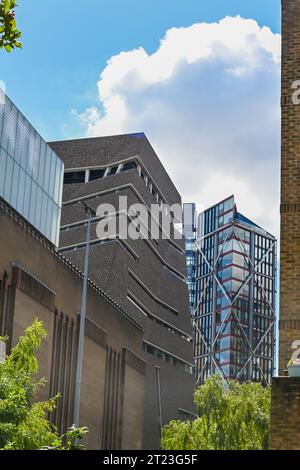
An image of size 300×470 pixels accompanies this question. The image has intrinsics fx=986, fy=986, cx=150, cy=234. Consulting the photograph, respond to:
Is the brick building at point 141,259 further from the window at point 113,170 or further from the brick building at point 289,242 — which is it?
the brick building at point 289,242

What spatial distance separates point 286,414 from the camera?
15586mm

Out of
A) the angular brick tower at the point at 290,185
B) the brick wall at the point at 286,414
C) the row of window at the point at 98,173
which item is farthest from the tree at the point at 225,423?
the row of window at the point at 98,173

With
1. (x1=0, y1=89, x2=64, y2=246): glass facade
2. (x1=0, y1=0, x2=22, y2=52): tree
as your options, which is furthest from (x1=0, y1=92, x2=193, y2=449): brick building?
(x1=0, y1=0, x2=22, y2=52): tree

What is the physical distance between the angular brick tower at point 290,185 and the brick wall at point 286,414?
185 cm

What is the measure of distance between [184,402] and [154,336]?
12.0 meters

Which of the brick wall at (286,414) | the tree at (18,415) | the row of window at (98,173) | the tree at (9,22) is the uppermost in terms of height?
the row of window at (98,173)

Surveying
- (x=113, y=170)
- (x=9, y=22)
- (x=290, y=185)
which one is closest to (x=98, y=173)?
(x=113, y=170)

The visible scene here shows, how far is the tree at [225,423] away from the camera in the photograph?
170 ft

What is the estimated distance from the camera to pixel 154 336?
9419 centimetres

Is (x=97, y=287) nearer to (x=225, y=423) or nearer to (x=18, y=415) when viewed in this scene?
(x=225, y=423)

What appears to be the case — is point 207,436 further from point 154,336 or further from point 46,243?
point 154,336

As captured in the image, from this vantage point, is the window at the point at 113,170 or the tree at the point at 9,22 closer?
the tree at the point at 9,22

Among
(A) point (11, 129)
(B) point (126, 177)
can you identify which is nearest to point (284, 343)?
(A) point (11, 129)
